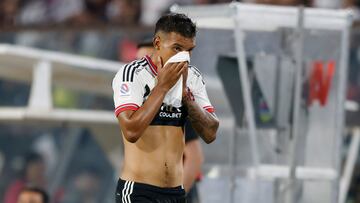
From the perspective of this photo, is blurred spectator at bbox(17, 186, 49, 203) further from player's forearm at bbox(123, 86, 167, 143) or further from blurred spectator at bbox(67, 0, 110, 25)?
blurred spectator at bbox(67, 0, 110, 25)

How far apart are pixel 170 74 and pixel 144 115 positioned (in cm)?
25

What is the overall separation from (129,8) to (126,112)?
29.5ft

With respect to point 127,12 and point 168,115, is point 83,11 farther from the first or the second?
point 168,115

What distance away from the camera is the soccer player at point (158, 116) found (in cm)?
720

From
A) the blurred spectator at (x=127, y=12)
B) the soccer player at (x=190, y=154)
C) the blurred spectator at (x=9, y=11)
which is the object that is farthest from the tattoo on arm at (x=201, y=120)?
the blurred spectator at (x=9, y=11)

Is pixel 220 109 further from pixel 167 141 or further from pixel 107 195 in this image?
pixel 107 195

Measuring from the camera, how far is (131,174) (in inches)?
295

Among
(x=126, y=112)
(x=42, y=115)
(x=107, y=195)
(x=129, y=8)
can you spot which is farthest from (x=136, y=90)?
(x=129, y=8)

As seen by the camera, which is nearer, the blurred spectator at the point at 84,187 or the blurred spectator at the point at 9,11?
the blurred spectator at the point at 84,187

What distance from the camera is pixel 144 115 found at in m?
7.17

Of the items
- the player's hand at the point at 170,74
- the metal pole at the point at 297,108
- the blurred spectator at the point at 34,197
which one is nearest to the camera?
the player's hand at the point at 170,74

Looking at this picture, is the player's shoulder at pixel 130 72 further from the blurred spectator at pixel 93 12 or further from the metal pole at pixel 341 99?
the blurred spectator at pixel 93 12

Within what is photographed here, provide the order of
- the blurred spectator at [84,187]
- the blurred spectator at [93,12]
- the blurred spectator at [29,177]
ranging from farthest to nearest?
the blurred spectator at [93,12], the blurred spectator at [84,187], the blurred spectator at [29,177]

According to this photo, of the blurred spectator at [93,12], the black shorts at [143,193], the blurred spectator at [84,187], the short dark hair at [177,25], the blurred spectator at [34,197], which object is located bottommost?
the black shorts at [143,193]
